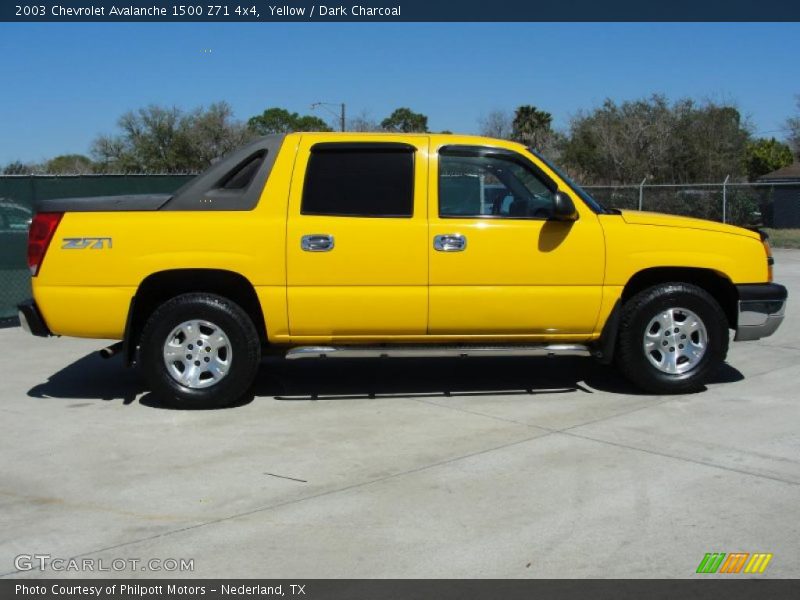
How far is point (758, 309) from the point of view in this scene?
718 centimetres

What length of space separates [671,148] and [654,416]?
38.2 metres

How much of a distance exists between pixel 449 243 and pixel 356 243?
0.68 meters

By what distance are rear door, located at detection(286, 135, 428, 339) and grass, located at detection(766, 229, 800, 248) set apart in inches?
697

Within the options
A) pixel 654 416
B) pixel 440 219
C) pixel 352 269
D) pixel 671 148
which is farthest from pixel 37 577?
pixel 671 148

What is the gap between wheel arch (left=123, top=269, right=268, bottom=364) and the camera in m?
6.80

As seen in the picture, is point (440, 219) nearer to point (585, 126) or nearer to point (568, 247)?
point (568, 247)

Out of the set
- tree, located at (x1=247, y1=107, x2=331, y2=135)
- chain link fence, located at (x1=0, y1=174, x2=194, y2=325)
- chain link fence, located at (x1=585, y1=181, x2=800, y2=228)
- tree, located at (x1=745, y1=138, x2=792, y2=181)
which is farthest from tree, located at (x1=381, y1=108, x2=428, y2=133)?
chain link fence, located at (x1=0, y1=174, x2=194, y2=325)

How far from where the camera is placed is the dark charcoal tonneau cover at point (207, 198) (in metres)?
6.78

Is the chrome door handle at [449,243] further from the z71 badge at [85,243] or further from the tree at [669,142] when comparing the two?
the tree at [669,142]

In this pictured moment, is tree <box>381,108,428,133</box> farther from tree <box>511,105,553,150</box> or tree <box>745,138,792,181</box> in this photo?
tree <box>745,138,792,181</box>

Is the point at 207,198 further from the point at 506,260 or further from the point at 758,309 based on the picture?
the point at 758,309

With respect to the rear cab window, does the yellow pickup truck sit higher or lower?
lower

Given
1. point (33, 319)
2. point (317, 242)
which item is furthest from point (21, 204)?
point (317, 242)
